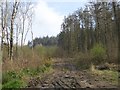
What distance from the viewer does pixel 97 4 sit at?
41.5 m

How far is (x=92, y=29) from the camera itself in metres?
52.7

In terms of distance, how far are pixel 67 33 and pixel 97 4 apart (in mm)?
21070

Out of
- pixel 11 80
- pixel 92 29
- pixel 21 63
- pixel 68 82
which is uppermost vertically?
pixel 92 29

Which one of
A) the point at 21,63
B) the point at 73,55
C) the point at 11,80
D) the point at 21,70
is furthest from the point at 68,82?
the point at 73,55

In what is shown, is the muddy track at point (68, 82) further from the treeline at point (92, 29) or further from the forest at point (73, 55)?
the treeline at point (92, 29)

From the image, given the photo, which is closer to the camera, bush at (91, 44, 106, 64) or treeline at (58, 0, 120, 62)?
bush at (91, 44, 106, 64)

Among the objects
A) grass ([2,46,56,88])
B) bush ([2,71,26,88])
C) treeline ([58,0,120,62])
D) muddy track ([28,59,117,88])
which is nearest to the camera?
bush ([2,71,26,88])

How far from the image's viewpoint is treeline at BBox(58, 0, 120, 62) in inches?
1432

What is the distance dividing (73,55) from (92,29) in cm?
734

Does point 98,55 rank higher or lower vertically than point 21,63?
higher

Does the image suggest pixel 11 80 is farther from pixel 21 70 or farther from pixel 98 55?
pixel 98 55

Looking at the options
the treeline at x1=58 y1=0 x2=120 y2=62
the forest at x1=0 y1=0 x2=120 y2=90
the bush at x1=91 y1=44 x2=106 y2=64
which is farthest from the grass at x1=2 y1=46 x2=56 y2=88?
the treeline at x1=58 y1=0 x2=120 y2=62

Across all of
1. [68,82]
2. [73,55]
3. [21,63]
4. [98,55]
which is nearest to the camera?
[68,82]

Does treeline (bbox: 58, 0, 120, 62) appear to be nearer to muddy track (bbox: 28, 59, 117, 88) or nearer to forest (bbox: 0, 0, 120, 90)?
forest (bbox: 0, 0, 120, 90)
